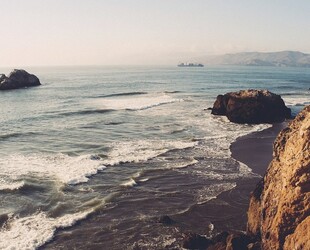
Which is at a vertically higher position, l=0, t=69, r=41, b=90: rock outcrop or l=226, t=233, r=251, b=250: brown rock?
l=0, t=69, r=41, b=90: rock outcrop

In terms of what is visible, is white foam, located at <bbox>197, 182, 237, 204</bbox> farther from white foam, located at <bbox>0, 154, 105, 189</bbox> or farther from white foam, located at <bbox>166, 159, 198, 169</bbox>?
white foam, located at <bbox>0, 154, 105, 189</bbox>

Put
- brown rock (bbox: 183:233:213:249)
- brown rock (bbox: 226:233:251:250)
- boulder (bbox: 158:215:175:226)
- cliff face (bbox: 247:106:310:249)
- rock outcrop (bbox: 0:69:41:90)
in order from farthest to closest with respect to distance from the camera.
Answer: rock outcrop (bbox: 0:69:41:90) < boulder (bbox: 158:215:175:226) < brown rock (bbox: 183:233:213:249) < brown rock (bbox: 226:233:251:250) < cliff face (bbox: 247:106:310:249)

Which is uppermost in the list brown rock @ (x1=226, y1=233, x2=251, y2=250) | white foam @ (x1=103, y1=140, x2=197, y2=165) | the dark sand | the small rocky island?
the small rocky island

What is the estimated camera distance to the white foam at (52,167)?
79.8 feet

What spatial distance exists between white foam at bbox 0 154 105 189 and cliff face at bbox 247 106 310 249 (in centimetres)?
1324

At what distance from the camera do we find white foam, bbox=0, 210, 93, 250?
15.8 meters

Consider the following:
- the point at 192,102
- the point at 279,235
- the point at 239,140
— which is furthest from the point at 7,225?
the point at 192,102

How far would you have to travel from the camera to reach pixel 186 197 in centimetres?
2078

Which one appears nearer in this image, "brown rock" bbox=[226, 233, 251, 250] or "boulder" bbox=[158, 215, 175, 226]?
"brown rock" bbox=[226, 233, 251, 250]

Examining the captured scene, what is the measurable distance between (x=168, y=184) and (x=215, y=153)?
8358 mm

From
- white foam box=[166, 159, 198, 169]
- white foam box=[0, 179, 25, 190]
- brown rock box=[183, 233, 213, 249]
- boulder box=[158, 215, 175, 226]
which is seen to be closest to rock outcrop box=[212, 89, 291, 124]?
white foam box=[166, 159, 198, 169]

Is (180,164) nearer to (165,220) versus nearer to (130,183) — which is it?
(130,183)

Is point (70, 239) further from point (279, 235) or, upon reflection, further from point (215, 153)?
point (215, 153)

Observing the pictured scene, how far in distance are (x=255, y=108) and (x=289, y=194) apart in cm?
3362
